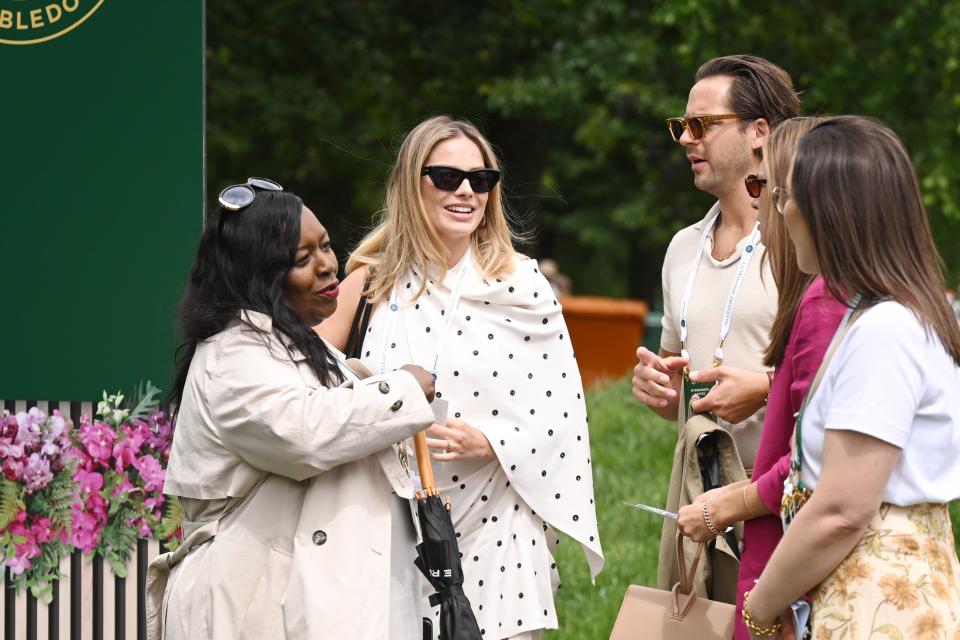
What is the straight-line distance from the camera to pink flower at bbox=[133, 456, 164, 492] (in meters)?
4.20

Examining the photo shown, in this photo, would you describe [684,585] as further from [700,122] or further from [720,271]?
[700,122]

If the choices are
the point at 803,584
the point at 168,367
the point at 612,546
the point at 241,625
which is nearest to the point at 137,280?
the point at 168,367

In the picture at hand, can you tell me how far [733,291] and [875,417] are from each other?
140cm

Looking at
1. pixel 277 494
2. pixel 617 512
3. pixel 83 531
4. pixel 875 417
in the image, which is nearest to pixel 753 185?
pixel 875 417

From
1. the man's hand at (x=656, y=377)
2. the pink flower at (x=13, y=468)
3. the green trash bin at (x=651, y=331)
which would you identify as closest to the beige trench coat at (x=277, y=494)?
the man's hand at (x=656, y=377)

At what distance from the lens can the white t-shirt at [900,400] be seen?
2.36 m

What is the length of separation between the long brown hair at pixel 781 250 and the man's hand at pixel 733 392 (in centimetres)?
44

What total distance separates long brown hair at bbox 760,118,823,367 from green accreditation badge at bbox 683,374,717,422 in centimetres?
61

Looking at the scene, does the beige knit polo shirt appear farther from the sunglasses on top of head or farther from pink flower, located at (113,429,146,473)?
pink flower, located at (113,429,146,473)

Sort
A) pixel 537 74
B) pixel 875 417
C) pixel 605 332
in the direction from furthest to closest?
pixel 537 74
pixel 605 332
pixel 875 417

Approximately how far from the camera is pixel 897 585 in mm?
2434

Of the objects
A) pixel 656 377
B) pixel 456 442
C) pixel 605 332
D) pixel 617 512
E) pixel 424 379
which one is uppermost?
pixel 424 379

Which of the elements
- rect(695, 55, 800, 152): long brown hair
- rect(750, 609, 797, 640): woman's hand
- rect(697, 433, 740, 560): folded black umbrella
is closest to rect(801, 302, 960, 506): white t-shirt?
rect(750, 609, 797, 640): woman's hand

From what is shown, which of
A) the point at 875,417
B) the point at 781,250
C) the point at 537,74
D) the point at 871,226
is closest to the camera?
the point at 875,417
